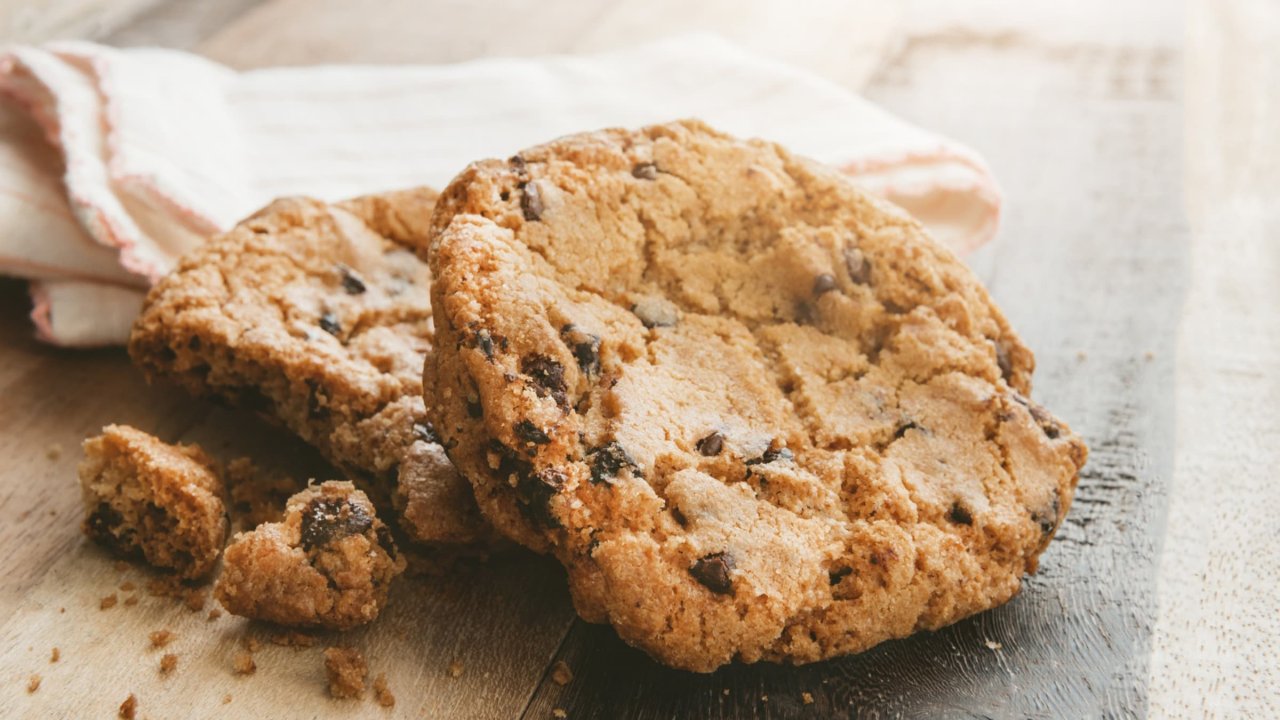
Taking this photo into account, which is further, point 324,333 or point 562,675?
point 324,333

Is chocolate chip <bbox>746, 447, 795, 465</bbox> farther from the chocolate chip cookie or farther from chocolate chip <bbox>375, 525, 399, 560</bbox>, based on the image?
chocolate chip <bbox>375, 525, 399, 560</bbox>

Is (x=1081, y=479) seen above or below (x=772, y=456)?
below

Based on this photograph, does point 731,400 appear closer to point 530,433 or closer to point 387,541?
point 530,433

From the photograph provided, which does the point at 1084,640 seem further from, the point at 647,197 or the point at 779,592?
the point at 647,197

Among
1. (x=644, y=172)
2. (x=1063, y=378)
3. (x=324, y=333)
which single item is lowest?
(x=1063, y=378)

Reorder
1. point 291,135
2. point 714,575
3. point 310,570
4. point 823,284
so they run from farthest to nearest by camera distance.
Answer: point 291,135 → point 823,284 → point 310,570 → point 714,575

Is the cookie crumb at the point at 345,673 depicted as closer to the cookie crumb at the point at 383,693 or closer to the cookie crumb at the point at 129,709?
the cookie crumb at the point at 383,693

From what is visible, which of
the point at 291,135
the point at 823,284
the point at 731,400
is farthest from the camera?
the point at 291,135

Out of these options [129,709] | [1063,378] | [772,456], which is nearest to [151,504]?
[129,709]
